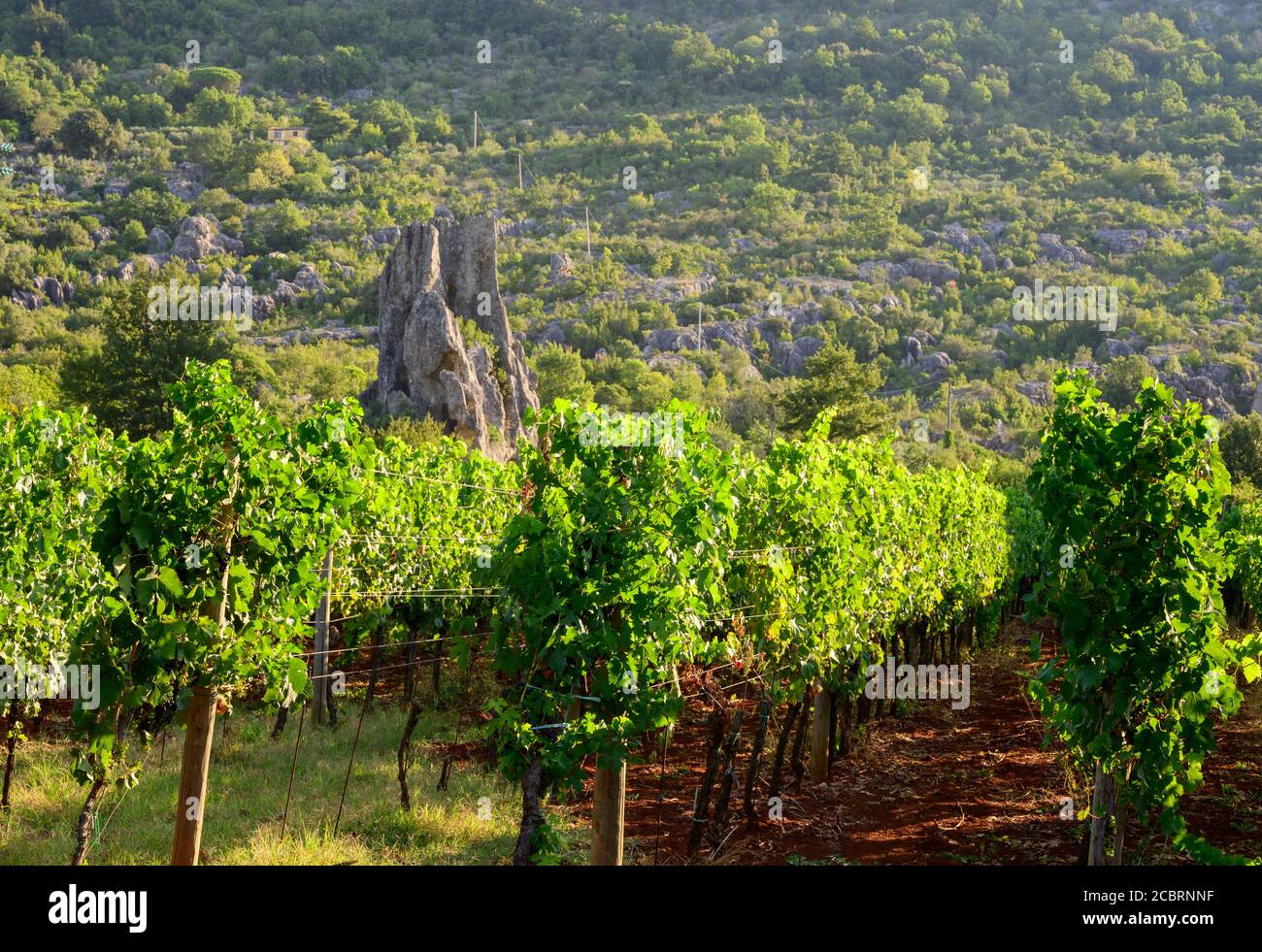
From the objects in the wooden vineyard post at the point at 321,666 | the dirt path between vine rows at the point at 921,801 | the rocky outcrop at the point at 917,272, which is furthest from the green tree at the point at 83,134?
the dirt path between vine rows at the point at 921,801

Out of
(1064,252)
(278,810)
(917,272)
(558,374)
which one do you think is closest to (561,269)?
(558,374)

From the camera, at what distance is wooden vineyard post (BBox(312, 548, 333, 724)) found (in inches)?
485

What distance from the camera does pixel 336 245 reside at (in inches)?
3263

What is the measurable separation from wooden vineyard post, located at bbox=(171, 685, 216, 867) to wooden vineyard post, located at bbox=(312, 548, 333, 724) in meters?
4.93

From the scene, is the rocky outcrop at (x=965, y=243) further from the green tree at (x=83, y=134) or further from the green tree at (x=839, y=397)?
the green tree at (x=83, y=134)

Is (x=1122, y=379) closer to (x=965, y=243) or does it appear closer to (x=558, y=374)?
(x=558, y=374)

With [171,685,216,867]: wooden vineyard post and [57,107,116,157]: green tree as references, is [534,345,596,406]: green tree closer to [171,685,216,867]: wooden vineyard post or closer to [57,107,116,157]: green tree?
[171,685,216,867]: wooden vineyard post

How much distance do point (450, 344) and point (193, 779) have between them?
44730 mm

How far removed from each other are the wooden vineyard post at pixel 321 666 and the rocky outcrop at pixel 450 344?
34.5 meters

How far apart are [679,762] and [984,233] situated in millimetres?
91820

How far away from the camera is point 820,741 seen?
1155cm

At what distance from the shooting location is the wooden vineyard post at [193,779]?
269 inches

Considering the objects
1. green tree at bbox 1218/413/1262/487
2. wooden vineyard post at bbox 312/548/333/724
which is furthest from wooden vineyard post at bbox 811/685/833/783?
green tree at bbox 1218/413/1262/487
